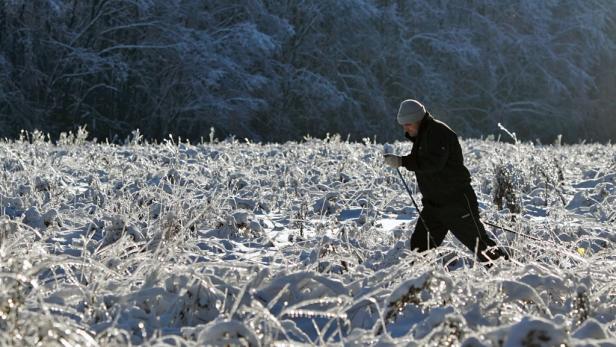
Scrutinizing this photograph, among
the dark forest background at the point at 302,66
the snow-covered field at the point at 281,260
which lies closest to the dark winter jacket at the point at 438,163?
the snow-covered field at the point at 281,260

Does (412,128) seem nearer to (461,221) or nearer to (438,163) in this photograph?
(438,163)

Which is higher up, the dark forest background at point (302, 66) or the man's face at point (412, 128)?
the man's face at point (412, 128)

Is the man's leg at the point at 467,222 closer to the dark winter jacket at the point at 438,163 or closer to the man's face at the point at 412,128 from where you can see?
the dark winter jacket at the point at 438,163

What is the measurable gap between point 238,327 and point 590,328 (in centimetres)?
111

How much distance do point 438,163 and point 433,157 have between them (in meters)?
0.05

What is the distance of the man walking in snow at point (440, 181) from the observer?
5895mm

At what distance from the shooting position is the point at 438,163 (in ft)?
19.2

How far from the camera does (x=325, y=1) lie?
107 ft

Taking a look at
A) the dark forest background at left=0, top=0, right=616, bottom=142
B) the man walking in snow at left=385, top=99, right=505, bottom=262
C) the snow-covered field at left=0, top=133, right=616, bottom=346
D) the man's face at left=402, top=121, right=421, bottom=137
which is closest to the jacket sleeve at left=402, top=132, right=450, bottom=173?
the man walking in snow at left=385, top=99, right=505, bottom=262

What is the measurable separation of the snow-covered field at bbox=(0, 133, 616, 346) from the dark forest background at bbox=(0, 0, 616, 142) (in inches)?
547

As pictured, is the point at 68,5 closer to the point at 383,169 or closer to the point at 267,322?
the point at 383,169

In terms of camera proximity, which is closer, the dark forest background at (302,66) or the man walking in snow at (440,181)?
the man walking in snow at (440,181)

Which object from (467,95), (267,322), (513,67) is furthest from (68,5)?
(267,322)

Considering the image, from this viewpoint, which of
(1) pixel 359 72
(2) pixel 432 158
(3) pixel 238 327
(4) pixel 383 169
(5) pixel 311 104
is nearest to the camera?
(3) pixel 238 327
